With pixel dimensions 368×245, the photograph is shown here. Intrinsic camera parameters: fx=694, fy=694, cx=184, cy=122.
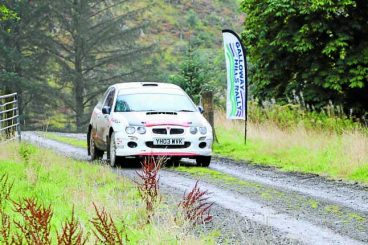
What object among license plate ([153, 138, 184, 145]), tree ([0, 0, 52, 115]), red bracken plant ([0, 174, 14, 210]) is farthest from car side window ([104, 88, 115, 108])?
tree ([0, 0, 52, 115])

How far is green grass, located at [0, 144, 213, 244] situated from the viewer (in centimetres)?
656

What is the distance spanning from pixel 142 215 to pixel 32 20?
4743cm

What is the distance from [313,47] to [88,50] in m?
30.6

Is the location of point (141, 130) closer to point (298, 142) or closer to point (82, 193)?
point (298, 142)

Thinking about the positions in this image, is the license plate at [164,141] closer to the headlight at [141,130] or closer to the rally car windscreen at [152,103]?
the headlight at [141,130]

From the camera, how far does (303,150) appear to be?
15633mm

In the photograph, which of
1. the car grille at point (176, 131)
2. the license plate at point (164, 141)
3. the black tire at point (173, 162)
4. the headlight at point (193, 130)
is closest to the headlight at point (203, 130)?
the headlight at point (193, 130)

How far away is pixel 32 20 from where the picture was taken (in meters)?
52.8

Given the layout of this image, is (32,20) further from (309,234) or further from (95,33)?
(309,234)

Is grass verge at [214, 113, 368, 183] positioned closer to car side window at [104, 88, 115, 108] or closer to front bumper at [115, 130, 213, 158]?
front bumper at [115, 130, 213, 158]

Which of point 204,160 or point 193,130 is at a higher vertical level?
point 193,130

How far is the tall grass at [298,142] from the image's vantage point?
13.5m

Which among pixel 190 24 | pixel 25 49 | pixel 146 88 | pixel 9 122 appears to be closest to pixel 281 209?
pixel 146 88

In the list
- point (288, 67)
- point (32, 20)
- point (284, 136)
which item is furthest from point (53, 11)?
point (284, 136)
